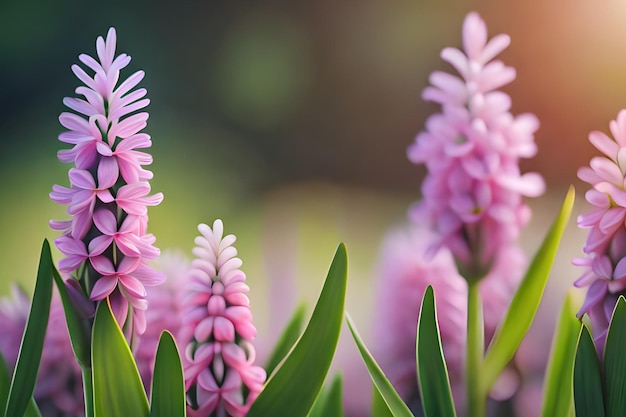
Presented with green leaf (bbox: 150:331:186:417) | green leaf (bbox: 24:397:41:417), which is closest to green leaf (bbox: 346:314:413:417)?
green leaf (bbox: 150:331:186:417)

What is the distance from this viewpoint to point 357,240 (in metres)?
0.74

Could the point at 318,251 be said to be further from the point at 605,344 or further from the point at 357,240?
the point at 605,344

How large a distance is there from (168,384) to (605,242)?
31 cm

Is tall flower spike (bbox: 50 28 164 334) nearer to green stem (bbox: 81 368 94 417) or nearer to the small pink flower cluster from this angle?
green stem (bbox: 81 368 94 417)

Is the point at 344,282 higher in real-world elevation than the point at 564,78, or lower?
lower

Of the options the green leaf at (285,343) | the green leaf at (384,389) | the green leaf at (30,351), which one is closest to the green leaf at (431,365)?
the green leaf at (384,389)

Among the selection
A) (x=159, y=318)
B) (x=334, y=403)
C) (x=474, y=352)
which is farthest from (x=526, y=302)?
(x=159, y=318)

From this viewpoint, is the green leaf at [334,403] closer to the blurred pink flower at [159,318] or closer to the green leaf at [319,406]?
the green leaf at [319,406]

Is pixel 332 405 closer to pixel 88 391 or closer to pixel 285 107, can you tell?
pixel 88 391

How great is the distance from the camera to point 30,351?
477 millimetres

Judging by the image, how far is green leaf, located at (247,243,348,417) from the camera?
469 millimetres

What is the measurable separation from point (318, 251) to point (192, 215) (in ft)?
0.44

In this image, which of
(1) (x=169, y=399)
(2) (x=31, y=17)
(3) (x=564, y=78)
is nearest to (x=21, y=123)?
(2) (x=31, y=17)

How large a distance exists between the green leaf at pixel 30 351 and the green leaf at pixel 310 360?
148 mm
